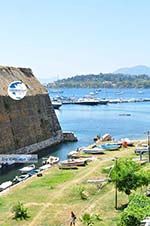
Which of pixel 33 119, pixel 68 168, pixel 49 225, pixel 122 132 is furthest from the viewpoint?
pixel 122 132

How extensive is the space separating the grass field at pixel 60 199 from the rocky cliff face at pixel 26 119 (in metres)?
17.2

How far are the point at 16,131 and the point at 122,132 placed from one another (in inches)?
1428

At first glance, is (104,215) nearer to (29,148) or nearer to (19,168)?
(19,168)

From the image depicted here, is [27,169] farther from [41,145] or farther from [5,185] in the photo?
[41,145]

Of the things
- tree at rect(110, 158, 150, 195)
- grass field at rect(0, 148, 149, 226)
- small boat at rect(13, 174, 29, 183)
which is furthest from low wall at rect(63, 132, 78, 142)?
tree at rect(110, 158, 150, 195)

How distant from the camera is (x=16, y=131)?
2571 inches

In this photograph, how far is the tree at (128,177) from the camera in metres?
34.7

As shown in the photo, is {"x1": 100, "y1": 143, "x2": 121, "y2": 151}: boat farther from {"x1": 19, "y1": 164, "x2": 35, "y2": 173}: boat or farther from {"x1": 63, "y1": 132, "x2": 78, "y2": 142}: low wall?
{"x1": 63, "y1": 132, "x2": 78, "y2": 142}: low wall

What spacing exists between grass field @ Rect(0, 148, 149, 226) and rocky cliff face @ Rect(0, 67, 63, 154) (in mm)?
17163

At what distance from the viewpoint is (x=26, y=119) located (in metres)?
69.8

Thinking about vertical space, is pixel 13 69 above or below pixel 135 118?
above

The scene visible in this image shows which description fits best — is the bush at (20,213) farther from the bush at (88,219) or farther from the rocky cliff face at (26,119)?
the rocky cliff face at (26,119)

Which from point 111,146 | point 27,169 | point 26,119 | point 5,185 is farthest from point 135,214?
point 26,119

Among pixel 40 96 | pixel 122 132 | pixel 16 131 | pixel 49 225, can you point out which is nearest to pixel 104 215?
pixel 49 225
